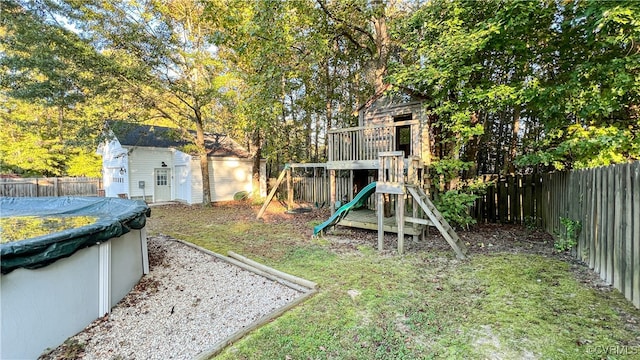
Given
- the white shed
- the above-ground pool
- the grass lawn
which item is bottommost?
the grass lawn

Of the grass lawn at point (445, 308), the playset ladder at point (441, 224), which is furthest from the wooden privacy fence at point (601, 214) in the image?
the playset ladder at point (441, 224)

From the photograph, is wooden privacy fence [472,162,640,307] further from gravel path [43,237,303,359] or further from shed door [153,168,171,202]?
shed door [153,168,171,202]

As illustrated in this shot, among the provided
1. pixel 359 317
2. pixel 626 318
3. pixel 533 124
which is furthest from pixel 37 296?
pixel 533 124

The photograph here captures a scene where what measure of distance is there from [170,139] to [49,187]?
23.1ft

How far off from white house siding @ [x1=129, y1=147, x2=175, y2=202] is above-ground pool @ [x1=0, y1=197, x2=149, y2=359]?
11.7 meters

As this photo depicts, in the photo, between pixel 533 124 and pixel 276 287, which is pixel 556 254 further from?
pixel 533 124

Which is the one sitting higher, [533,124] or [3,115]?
[3,115]

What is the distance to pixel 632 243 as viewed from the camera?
10.2 feet

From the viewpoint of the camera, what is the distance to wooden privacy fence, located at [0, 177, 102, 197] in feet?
47.1

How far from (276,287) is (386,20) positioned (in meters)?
9.15

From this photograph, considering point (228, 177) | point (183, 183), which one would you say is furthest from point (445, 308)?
point (183, 183)

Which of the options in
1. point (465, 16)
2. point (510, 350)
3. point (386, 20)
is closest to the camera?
point (510, 350)

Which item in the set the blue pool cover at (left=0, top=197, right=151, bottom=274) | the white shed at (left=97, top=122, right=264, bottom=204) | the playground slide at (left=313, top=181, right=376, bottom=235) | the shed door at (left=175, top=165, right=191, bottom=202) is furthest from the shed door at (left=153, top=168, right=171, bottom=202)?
the playground slide at (left=313, top=181, right=376, bottom=235)

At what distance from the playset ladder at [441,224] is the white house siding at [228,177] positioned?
40.4 feet
